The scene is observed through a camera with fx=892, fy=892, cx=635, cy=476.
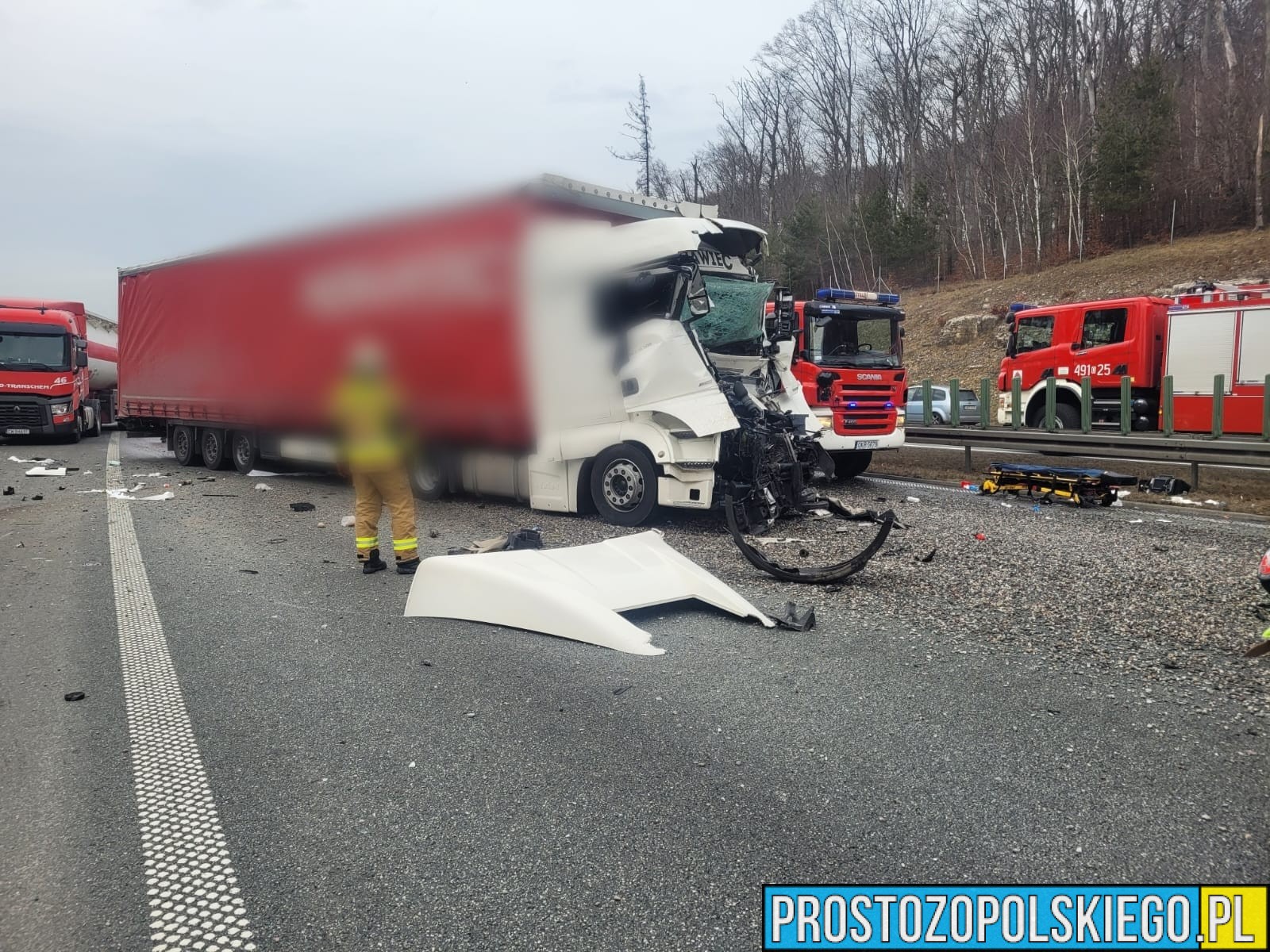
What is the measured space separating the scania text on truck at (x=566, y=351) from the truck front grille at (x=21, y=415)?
13.4m

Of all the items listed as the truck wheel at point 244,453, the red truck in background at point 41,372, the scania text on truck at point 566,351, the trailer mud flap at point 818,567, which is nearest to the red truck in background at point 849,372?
the scania text on truck at point 566,351

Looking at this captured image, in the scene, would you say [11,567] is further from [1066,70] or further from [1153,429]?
[1066,70]

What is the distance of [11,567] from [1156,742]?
804cm

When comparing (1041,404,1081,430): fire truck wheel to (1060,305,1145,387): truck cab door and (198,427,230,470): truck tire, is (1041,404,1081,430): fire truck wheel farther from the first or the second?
(198,427,230,470): truck tire

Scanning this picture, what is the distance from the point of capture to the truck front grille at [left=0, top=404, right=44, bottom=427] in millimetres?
19688

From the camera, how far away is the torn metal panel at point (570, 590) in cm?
488

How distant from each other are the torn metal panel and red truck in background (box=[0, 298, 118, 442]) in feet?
61.5

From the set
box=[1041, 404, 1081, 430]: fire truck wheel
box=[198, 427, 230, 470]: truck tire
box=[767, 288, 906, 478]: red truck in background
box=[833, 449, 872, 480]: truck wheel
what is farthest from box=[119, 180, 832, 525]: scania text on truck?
box=[1041, 404, 1081, 430]: fire truck wheel

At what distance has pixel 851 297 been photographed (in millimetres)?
12219

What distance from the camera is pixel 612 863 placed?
264 centimetres

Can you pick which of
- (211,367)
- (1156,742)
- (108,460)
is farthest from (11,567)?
(108,460)

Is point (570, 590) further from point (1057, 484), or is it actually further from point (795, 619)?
point (1057, 484)

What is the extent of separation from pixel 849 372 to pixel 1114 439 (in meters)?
3.73

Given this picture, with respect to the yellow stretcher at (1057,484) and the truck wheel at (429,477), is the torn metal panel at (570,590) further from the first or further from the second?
the yellow stretcher at (1057,484)
